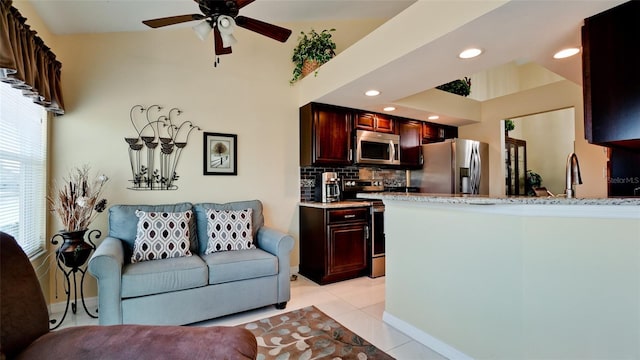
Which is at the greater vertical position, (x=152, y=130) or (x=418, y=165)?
(x=152, y=130)

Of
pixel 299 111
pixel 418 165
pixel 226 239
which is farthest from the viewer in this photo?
pixel 418 165

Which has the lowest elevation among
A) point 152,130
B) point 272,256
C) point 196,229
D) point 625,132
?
point 272,256

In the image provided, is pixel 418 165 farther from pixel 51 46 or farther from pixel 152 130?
pixel 51 46

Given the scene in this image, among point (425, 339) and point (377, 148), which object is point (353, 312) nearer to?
point (425, 339)

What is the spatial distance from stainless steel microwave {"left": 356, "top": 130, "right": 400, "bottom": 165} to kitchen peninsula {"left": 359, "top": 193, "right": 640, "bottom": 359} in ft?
5.93

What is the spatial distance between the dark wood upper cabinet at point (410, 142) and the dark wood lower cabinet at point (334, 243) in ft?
4.18

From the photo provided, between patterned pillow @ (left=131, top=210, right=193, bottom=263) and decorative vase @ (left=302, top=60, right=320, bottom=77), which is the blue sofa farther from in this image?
decorative vase @ (left=302, top=60, right=320, bottom=77)

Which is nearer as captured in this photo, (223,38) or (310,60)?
(223,38)

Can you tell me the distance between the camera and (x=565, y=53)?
222 centimetres

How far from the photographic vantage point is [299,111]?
398 cm

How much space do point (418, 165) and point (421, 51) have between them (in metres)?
2.63

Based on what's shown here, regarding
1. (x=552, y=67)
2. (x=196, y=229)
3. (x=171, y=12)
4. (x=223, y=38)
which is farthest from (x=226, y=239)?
(x=552, y=67)

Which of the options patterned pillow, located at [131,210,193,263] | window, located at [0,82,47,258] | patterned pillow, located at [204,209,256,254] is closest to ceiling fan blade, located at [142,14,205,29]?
window, located at [0,82,47,258]

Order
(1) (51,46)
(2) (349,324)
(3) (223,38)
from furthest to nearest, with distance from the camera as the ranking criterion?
(1) (51,46), (2) (349,324), (3) (223,38)
